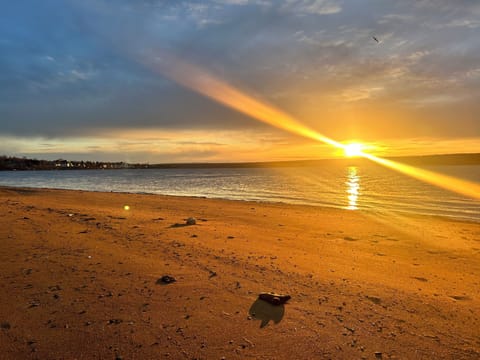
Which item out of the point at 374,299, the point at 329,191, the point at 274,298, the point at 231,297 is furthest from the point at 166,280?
the point at 329,191

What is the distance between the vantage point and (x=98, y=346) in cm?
366

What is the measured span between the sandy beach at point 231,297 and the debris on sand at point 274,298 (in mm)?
94

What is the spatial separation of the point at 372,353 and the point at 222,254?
4298mm

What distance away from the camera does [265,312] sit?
4473 millimetres

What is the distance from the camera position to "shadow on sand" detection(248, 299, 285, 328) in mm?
4285

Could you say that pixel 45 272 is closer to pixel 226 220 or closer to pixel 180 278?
pixel 180 278

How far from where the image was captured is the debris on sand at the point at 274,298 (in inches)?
185

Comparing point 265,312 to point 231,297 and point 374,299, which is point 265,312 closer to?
point 231,297

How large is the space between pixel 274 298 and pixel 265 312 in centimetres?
33

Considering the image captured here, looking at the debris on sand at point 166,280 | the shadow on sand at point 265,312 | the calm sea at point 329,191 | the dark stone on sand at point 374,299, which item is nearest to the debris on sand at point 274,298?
the shadow on sand at point 265,312

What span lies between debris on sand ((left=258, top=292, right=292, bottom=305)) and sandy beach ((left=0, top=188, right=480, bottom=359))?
3.7 inches

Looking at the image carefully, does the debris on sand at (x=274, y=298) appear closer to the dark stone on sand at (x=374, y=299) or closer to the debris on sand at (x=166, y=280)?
the dark stone on sand at (x=374, y=299)

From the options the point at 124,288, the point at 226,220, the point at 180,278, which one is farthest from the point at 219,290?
the point at 226,220

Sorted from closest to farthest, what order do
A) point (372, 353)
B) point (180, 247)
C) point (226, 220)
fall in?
point (372, 353) → point (180, 247) → point (226, 220)
